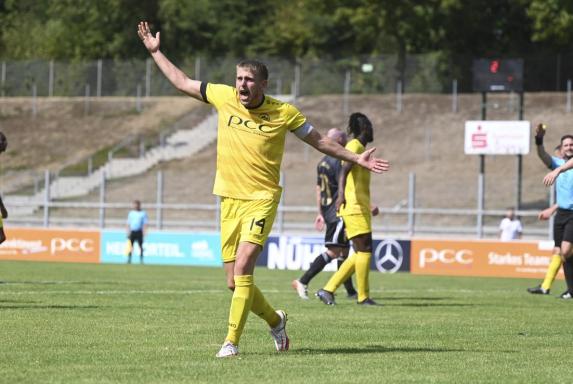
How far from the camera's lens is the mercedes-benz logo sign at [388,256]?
104 ft

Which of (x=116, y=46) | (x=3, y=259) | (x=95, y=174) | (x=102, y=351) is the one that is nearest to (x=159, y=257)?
(x=3, y=259)

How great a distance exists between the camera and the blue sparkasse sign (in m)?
34.5

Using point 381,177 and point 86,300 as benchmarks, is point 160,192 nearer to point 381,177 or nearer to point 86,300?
point 381,177

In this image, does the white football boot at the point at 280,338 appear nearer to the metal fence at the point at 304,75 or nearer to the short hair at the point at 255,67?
the short hair at the point at 255,67

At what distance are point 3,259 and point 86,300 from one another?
18796mm

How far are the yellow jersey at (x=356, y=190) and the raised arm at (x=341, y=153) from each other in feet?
18.3

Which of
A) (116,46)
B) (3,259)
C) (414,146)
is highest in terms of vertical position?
(116,46)

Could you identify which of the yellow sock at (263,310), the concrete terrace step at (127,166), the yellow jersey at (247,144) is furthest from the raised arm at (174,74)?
the concrete terrace step at (127,166)

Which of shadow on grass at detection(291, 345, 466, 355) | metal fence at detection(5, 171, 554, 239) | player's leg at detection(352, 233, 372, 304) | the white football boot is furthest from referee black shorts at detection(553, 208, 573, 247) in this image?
metal fence at detection(5, 171, 554, 239)

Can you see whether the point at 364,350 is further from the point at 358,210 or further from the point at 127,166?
the point at 127,166

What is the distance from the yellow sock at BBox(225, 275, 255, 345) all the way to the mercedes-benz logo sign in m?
21.7

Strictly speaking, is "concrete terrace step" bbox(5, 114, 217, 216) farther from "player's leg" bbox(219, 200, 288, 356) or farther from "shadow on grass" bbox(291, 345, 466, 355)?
"player's leg" bbox(219, 200, 288, 356)

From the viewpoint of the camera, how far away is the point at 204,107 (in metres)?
57.3

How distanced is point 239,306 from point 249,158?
113cm
